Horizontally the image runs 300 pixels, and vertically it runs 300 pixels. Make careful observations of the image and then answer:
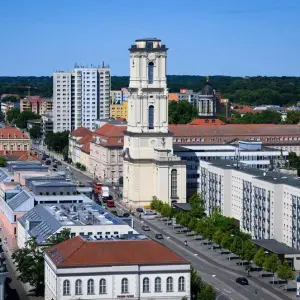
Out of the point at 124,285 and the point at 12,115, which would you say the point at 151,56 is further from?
the point at 12,115

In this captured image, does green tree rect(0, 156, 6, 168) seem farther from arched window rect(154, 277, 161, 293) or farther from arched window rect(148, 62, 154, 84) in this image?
arched window rect(154, 277, 161, 293)

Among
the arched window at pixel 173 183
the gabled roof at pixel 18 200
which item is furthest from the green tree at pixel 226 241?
the arched window at pixel 173 183

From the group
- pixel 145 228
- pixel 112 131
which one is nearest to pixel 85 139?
pixel 112 131

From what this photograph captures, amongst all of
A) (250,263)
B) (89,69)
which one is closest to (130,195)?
(250,263)

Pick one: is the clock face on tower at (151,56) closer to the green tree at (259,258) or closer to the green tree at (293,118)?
the green tree at (259,258)

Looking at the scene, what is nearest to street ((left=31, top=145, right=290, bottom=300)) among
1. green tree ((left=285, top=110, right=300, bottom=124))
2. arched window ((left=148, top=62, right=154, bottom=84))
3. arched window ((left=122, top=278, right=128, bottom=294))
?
arched window ((left=122, top=278, right=128, bottom=294))

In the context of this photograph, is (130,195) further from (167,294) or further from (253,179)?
(167,294)

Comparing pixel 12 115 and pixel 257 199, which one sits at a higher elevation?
pixel 12 115
